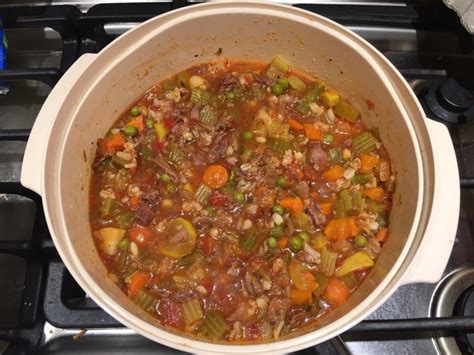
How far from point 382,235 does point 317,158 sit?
44 cm

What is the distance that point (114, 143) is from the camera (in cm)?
228

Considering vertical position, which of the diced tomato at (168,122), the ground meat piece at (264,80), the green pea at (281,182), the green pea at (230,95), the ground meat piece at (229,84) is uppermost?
the ground meat piece at (264,80)

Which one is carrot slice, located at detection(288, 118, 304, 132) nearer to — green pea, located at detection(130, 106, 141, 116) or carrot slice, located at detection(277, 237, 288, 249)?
carrot slice, located at detection(277, 237, 288, 249)

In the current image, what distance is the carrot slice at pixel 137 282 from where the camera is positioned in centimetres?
201

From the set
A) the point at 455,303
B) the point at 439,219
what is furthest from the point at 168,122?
the point at 455,303

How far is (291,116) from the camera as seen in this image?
7.86ft

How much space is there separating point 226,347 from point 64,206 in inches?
31.9

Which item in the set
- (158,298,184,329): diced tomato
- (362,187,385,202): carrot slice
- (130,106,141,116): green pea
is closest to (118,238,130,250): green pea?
(158,298,184,329): diced tomato

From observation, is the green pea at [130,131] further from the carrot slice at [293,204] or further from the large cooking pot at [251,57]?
the carrot slice at [293,204]

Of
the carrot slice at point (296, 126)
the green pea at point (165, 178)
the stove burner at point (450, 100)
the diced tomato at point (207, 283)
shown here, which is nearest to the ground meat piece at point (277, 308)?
the diced tomato at point (207, 283)

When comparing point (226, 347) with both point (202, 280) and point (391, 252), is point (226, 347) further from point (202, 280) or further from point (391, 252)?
point (391, 252)

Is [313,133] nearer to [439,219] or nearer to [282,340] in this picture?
[439,219]

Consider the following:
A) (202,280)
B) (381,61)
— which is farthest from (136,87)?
(381,61)

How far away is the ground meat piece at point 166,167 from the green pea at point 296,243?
1.91 ft
